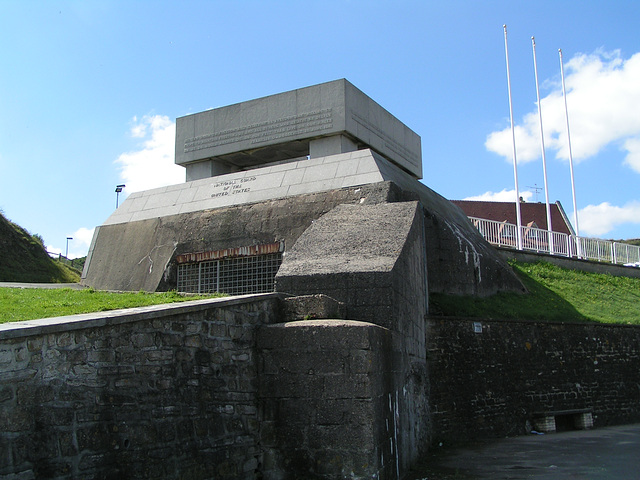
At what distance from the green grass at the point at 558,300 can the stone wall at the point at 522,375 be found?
445 mm

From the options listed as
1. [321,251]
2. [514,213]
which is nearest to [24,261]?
[321,251]

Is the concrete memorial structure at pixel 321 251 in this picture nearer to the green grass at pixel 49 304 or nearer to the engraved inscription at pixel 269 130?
the engraved inscription at pixel 269 130

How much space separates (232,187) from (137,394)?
7.47 metres

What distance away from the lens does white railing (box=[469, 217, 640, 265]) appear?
1927 cm

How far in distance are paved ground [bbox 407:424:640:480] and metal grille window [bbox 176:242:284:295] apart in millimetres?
4072

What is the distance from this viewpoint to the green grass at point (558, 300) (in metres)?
11.8

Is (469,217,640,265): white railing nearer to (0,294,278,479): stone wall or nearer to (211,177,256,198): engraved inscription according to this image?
(211,177,256,198): engraved inscription

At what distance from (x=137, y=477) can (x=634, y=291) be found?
17.1 metres

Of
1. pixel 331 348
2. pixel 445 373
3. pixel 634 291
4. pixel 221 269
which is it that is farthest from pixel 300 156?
pixel 634 291

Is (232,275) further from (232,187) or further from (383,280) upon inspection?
(383,280)

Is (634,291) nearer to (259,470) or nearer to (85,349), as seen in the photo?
(259,470)

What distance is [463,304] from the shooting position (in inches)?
461

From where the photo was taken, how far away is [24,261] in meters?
19.3

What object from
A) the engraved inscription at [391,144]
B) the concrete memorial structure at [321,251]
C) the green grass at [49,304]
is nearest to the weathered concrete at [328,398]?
the concrete memorial structure at [321,251]
